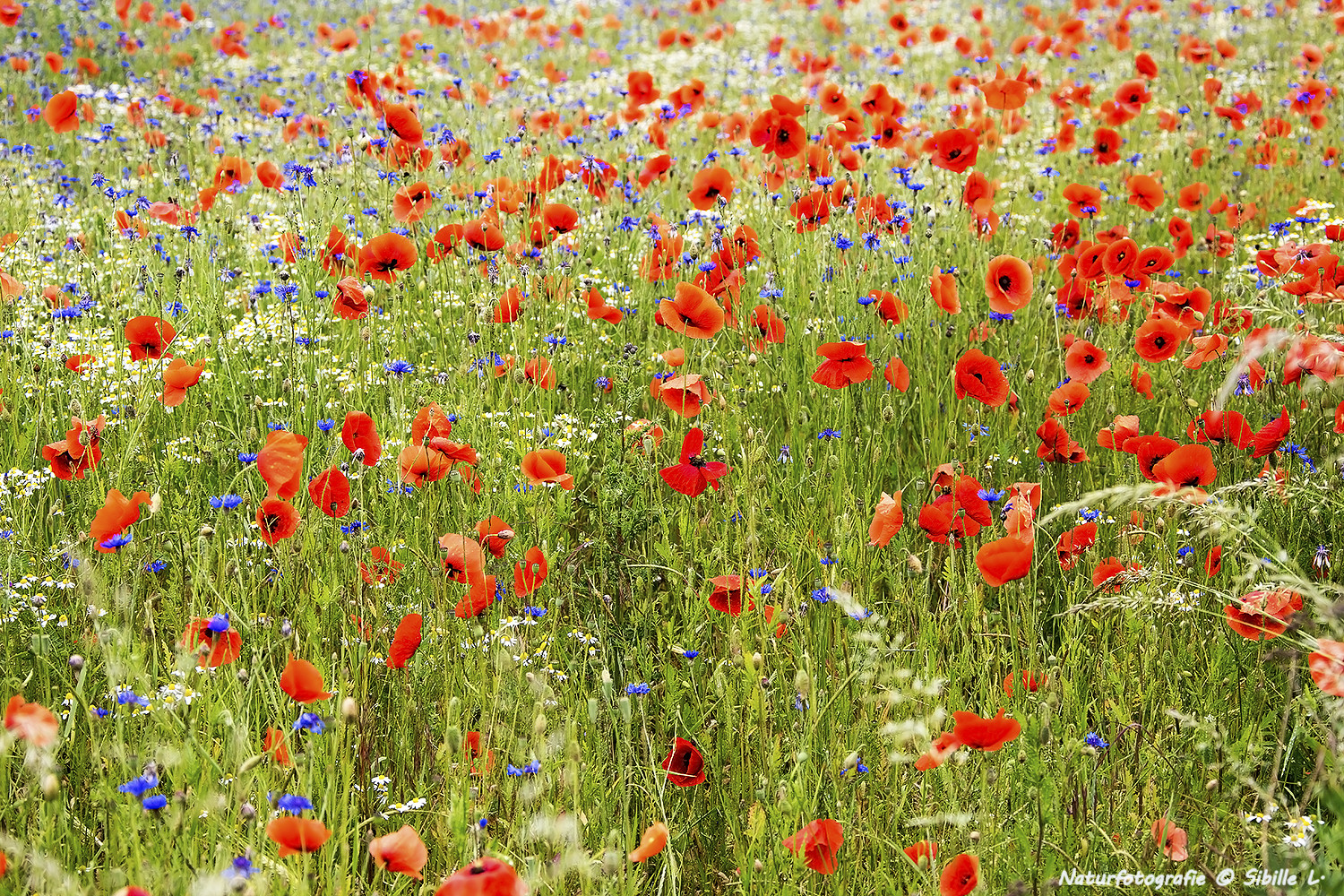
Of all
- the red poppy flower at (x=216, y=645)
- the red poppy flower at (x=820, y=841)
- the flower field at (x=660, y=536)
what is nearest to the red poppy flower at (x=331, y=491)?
the flower field at (x=660, y=536)

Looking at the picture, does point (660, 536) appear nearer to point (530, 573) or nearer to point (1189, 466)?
point (530, 573)

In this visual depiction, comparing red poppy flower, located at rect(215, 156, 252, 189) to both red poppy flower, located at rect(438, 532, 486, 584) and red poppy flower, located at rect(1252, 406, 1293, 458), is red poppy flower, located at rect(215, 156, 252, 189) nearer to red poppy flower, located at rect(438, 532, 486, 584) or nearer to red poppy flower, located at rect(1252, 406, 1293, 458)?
red poppy flower, located at rect(438, 532, 486, 584)

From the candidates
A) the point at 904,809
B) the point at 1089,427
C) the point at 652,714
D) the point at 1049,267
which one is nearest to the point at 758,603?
the point at 652,714

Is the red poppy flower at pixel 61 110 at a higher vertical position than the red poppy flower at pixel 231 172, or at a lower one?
higher

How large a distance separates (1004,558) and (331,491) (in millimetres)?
1298

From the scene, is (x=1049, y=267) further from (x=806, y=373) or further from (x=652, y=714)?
(x=652, y=714)

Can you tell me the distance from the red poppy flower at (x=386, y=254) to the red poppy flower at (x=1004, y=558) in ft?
6.17

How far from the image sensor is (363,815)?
192cm

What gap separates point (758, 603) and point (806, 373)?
4.42 ft

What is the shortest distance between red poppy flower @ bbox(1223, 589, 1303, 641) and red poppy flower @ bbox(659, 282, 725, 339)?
4.43 feet

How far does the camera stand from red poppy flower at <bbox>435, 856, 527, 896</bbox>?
136cm

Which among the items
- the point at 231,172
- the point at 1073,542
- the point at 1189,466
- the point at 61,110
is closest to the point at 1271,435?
the point at 1189,466

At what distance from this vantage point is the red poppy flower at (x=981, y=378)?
280 centimetres

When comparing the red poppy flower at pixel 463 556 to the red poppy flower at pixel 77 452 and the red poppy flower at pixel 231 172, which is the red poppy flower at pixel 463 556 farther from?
the red poppy flower at pixel 231 172
